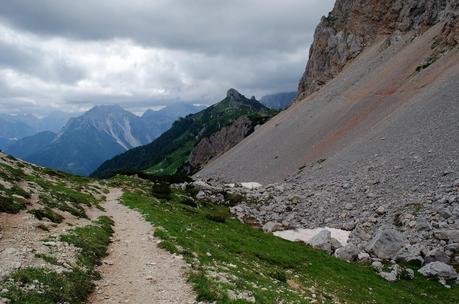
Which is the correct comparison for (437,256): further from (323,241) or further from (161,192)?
(161,192)

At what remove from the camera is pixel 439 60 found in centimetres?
7975

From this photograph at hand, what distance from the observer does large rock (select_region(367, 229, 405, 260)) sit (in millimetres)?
35250

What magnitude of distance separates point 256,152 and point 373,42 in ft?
212

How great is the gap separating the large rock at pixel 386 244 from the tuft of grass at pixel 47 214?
27.0 metres

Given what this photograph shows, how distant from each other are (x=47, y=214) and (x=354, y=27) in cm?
13513

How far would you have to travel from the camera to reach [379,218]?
4125 cm

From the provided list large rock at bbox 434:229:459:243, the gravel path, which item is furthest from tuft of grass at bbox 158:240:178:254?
large rock at bbox 434:229:459:243

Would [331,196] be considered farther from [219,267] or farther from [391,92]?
[391,92]

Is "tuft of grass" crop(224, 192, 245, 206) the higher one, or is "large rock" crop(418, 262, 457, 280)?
"tuft of grass" crop(224, 192, 245, 206)

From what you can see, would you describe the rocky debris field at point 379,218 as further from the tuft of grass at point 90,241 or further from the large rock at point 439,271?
the tuft of grass at point 90,241

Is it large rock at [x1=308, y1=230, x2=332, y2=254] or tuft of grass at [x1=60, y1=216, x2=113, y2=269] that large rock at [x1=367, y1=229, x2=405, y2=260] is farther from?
tuft of grass at [x1=60, y1=216, x2=113, y2=269]

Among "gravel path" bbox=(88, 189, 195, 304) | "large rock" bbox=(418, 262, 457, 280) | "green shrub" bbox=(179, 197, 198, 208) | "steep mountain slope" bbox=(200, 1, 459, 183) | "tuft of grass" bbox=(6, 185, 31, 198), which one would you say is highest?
"steep mountain slope" bbox=(200, 1, 459, 183)

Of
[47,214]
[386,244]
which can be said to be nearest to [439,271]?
[386,244]

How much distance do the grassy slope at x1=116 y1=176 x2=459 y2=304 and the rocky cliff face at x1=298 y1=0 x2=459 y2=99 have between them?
91.3m
